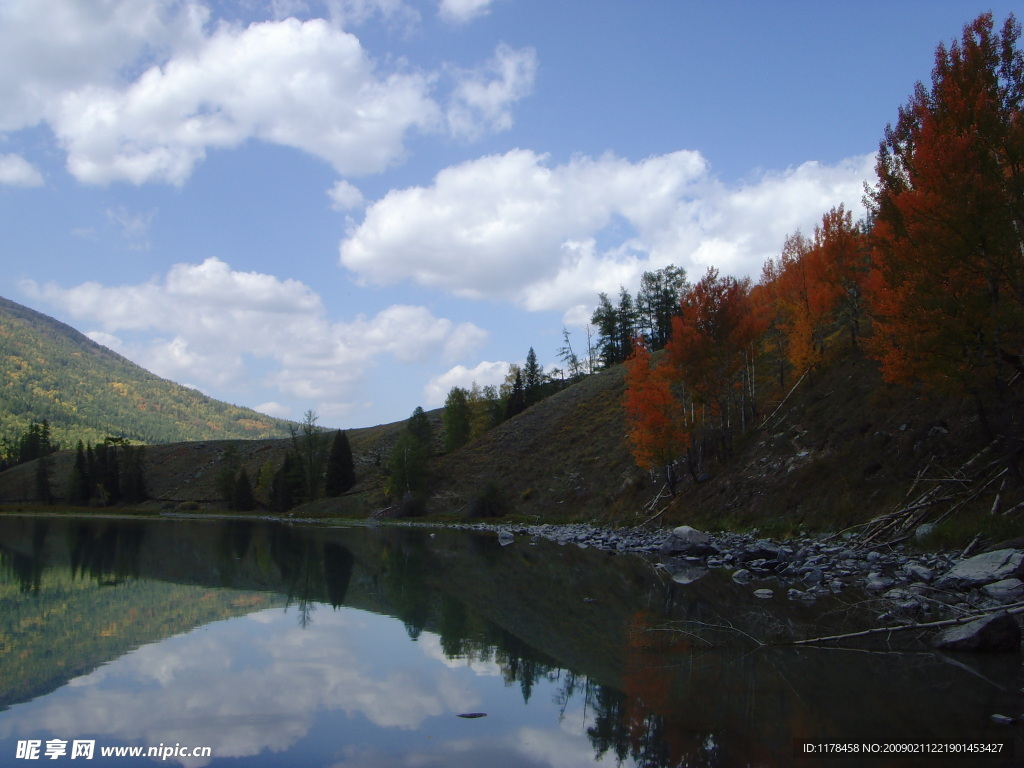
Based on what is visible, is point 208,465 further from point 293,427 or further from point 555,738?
point 555,738

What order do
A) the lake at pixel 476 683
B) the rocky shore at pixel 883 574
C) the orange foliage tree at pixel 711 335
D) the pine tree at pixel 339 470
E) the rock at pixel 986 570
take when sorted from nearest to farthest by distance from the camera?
the lake at pixel 476 683 < the rocky shore at pixel 883 574 < the rock at pixel 986 570 < the orange foliage tree at pixel 711 335 < the pine tree at pixel 339 470

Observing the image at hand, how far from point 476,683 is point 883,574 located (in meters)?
10.5

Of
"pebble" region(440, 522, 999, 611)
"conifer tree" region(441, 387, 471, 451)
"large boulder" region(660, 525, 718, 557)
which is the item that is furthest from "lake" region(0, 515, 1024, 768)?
"conifer tree" region(441, 387, 471, 451)

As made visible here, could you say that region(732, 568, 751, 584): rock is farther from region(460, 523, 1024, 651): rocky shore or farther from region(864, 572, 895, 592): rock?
region(864, 572, 895, 592): rock

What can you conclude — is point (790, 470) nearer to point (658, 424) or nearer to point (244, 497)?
point (658, 424)

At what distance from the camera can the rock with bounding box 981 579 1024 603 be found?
989 cm

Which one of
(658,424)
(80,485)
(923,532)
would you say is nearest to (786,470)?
(658,424)

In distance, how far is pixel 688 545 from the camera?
72.7 ft

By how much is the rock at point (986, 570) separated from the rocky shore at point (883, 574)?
0.01m

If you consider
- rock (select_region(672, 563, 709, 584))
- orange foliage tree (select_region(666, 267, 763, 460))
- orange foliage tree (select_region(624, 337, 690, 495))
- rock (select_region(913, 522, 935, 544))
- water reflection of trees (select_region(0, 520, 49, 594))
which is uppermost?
orange foliage tree (select_region(666, 267, 763, 460))

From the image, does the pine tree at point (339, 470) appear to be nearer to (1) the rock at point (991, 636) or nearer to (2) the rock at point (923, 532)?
(2) the rock at point (923, 532)

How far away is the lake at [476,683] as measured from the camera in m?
5.89

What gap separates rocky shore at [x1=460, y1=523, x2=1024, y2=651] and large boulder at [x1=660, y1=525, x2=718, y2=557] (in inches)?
1.4

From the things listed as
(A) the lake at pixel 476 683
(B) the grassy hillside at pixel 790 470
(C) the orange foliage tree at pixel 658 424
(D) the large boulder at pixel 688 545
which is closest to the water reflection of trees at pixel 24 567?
(A) the lake at pixel 476 683
